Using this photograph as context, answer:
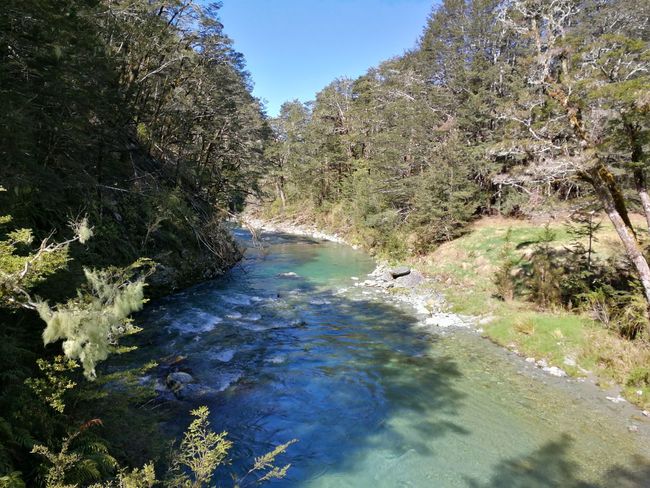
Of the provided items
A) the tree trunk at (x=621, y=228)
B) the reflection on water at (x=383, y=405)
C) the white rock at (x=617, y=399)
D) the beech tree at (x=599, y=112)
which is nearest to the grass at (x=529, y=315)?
the white rock at (x=617, y=399)

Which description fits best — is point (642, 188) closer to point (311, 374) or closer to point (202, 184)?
point (311, 374)

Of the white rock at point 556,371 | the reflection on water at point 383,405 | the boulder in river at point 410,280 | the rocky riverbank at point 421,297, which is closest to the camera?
the reflection on water at point 383,405

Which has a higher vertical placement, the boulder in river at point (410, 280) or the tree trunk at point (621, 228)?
the tree trunk at point (621, 228)

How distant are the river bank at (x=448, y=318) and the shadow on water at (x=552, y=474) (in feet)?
4.33

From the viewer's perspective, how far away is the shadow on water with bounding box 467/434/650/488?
5254 mm

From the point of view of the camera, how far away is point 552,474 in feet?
17.9

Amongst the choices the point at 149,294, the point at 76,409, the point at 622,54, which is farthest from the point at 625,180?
the point at 149,294

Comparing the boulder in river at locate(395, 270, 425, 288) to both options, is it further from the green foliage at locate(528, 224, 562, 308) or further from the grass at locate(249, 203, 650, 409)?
the green foliage at locate(528, 224, 562, 308)

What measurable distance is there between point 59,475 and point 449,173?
20.1m

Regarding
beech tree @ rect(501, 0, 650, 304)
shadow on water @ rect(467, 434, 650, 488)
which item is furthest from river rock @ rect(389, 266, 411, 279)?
shadow on water @ rect(467, 434, 650, 488)

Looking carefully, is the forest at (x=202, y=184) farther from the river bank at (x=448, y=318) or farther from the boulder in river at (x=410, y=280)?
the boulder in river at (x=410, y=280)

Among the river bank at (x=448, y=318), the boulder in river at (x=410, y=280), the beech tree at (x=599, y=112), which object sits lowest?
the river bank at (x=448, y=318)

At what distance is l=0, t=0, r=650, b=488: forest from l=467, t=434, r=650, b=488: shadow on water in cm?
230

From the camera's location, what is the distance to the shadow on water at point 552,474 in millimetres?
5254
